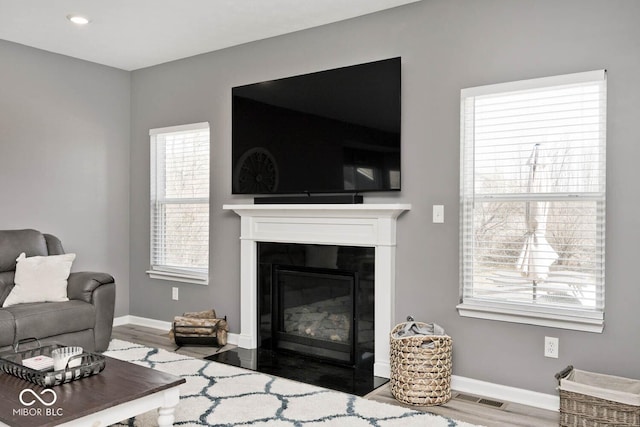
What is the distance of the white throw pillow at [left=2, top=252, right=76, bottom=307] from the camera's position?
393cm

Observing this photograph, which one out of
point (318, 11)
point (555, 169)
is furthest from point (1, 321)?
point (555, 169)

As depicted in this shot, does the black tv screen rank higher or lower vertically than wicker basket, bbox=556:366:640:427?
higher

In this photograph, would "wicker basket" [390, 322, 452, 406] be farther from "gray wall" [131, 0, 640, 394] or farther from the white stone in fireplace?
the white stone in fireplace

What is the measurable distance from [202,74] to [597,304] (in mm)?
3602

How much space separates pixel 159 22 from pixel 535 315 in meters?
3.25

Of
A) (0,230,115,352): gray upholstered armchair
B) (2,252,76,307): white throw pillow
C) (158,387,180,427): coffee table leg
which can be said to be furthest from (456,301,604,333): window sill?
(2,252,76,307): white throw pillow

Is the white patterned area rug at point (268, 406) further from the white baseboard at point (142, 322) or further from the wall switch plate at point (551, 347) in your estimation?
the white baseboard at point (142, 322)

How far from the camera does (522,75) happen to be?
3.24m

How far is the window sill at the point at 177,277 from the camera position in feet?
15.9

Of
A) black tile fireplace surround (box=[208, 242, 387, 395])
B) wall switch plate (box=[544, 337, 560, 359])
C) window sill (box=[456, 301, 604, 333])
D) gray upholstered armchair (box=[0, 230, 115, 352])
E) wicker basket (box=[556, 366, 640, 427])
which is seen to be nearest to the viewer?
wicker basket (box=[556, 366, 640, 427])

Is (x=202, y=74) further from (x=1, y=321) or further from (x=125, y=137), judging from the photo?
(x=1, y=321)

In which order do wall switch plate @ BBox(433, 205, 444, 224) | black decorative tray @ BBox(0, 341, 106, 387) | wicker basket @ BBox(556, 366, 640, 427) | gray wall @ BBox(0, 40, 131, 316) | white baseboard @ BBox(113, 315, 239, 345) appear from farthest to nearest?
white baseboard @ BBox(113, 315, 239, 345) → gray wall @ BBox(0, 40, 131, 316) → wall switch plate @ BBox(433, 205, 444, 224) → wicker basket @ BBox(556, 366, 640, 427) → black decorative tray @ BBox(0, 341, 106, 387)

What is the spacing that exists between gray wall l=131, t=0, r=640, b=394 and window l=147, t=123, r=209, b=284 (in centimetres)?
18

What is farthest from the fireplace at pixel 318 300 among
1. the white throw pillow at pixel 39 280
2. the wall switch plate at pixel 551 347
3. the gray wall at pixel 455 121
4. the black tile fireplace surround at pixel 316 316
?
the white throw pillow at pixel 39 280
